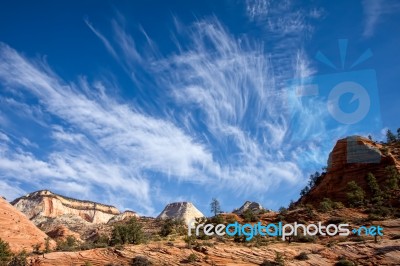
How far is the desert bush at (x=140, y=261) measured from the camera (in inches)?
1299

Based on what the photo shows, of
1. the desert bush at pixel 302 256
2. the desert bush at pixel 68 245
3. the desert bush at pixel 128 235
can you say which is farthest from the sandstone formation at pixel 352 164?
the desert bush at pixel 68 245

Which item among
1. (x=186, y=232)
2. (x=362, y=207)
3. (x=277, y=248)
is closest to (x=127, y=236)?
(x=186, y=232)

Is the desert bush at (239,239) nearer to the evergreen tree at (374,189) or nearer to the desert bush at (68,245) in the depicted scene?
the desert bush at (68,245)

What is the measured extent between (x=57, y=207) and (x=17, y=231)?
8422 cm

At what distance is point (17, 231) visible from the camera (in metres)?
63.5

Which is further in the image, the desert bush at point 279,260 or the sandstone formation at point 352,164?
the sandstone formation at point 352,164

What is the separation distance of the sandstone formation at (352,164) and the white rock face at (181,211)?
75945mm

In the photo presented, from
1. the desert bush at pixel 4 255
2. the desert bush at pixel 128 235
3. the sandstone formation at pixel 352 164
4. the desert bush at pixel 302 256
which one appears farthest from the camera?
the sandstone formation at pixel 352 164

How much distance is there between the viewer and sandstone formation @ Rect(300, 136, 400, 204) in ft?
199

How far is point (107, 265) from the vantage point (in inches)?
1310

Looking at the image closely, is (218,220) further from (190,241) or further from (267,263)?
(267,263)

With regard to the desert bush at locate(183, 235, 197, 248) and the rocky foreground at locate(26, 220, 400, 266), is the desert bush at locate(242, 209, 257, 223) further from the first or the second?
the rocky foreground at locate(26, 220, 400, 266)

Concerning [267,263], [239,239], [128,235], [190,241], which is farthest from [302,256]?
[128,235]

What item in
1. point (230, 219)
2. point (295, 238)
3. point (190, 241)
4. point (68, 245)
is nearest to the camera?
point (190, 241)
